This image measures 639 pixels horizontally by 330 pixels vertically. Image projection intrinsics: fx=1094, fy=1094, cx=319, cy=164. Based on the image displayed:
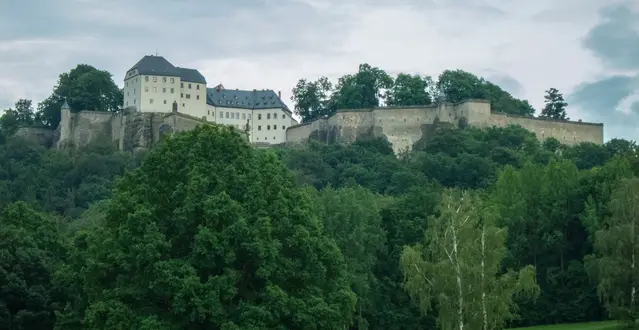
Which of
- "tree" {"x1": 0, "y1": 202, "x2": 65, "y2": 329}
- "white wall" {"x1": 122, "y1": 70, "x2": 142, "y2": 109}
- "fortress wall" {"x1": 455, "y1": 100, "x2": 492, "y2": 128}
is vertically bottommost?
"tree" {"x1": 0, "y1": 202, "x2": 65, "y2": 329}

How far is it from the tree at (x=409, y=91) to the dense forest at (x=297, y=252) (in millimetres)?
55746

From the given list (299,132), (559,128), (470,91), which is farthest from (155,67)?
(559,128)

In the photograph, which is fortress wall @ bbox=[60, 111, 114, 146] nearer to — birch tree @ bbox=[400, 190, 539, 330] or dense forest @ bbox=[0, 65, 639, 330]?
dense forest @ bbox=[0, 65, 639, 330]

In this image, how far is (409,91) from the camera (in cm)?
12606

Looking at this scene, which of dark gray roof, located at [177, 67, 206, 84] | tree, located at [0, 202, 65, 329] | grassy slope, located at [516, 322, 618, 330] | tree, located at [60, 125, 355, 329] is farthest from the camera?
dark gray roof, located at [177, 67, 206, 84]

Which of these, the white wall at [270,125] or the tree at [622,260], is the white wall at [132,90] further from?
the tree at [622,260]

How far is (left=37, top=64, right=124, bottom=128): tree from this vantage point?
413 ft

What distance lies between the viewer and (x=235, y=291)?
3544 centimetres

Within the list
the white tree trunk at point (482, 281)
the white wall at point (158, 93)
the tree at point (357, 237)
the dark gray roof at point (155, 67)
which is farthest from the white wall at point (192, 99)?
the white tree trunk at point (482, 281)

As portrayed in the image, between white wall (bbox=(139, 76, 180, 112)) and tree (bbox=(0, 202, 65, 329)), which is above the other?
white wall (bbox=(139, 76, 180, 112))

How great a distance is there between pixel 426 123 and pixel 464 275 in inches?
2972

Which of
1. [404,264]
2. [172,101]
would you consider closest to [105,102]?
[172,101]

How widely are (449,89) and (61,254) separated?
3331 inches

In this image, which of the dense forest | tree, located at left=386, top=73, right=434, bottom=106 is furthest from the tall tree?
the dense forest
